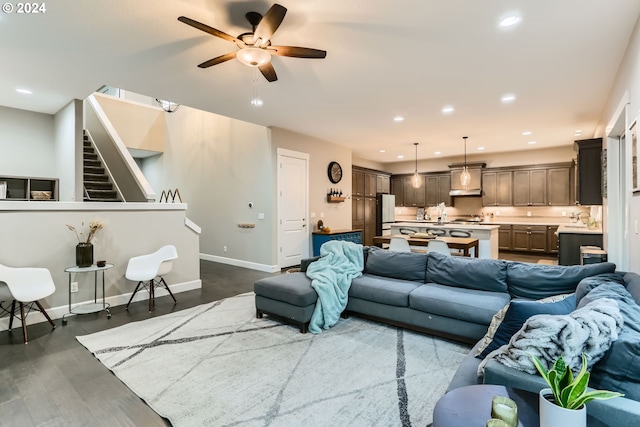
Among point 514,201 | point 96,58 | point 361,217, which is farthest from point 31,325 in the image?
point 514,201

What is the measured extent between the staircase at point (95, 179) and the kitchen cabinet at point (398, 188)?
8243 mm

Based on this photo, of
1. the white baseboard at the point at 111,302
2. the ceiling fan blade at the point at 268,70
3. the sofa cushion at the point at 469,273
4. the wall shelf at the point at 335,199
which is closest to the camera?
the ceiling fan blade at the point at 268,70

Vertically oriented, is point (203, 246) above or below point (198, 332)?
above

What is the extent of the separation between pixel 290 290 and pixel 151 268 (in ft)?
6.78

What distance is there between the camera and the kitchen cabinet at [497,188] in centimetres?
909

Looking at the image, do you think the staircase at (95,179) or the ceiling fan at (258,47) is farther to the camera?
the staircase at (95,179)

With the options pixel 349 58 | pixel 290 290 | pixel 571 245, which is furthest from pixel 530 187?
pixel 290 290

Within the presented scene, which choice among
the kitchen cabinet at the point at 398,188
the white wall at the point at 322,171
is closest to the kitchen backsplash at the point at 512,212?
the kitchen cabinet at the point at 398,188

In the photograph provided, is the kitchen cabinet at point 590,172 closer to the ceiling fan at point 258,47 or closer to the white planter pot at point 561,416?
the ceiling fan at point 258,47

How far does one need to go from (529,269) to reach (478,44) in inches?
88.6

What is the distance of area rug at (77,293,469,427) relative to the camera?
2.05m

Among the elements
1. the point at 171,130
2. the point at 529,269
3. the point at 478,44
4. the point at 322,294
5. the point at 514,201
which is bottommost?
the point at 322,294

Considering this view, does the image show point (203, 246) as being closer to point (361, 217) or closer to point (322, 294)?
point (361, 217)

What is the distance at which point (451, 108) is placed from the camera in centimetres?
524
